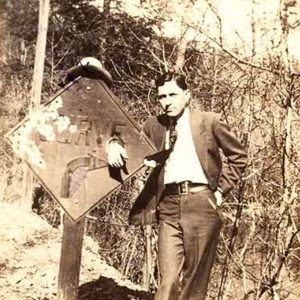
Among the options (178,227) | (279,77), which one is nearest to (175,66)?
(279,77)

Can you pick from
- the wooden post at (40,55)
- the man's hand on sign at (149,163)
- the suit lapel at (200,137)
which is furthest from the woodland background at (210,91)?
the man's hand on sign at (149,163)

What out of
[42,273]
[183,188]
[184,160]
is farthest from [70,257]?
[42,273]

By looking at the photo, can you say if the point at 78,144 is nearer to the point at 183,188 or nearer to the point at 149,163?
the point at 149,163

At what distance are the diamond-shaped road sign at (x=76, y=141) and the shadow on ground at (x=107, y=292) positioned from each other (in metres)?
1.92

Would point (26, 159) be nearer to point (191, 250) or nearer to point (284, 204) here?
point (191, 250)

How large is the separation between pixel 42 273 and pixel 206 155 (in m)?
2.84

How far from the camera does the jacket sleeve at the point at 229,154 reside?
163 inches

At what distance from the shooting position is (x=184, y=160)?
163 inches

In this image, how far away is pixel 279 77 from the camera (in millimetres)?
5547

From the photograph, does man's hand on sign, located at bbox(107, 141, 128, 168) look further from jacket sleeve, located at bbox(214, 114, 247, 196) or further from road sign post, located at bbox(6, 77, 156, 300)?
jacket sleeve, located at bbox(214, 114, 247, 196)

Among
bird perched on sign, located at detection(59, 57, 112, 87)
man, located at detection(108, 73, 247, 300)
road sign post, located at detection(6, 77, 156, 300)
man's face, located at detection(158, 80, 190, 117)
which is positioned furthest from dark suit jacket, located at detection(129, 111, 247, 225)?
bird perched on sign, located at detection(59, 57, 112, 87)

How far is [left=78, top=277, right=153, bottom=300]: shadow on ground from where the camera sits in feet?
18.1

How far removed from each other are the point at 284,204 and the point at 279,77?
45.9 inches

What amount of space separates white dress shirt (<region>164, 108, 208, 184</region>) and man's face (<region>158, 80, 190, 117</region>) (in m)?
0.10
